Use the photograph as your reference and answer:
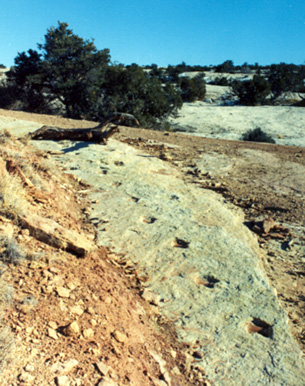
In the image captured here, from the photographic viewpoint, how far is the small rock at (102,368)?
2.25 m

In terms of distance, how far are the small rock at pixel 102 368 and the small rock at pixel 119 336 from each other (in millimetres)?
336

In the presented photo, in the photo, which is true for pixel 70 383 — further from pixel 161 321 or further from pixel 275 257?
pixel 275 257

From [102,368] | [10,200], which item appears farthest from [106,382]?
[10,200]

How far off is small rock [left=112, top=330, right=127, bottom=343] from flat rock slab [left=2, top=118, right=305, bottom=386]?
629mm

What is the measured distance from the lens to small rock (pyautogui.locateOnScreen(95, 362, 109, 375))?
7.38 feet

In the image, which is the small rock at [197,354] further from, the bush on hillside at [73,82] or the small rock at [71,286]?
the bush on hillside at [73,82]

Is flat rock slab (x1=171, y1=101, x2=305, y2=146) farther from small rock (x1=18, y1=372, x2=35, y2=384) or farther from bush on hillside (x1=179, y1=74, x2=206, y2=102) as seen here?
small rock (x1=18, y1=372, x2=35, y2=384)

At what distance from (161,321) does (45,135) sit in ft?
18.7

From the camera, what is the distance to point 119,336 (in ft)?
8.78

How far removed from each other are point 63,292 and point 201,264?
1.73 meters

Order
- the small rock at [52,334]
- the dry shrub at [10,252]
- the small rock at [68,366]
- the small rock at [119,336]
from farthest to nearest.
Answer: the dry shrub at [10,252] < the small rock at [119,336] < the small rock at [52,334] < the small rock at [68,366]

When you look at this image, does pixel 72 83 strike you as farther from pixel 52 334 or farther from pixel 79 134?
pixel 52 334

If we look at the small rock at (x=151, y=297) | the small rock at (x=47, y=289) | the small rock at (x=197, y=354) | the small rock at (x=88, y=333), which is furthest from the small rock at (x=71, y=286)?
the small rock at (x=197, y=354)

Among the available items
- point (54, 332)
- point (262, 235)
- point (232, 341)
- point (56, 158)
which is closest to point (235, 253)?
point (262, 235)
